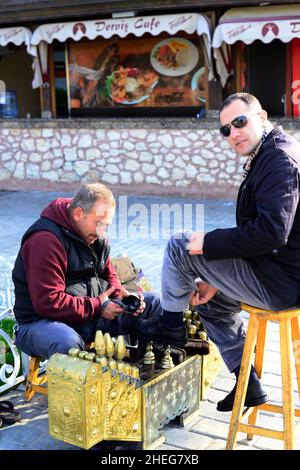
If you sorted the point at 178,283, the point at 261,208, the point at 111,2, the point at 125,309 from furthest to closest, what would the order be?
the point at 111,2, the point at 125,309, the point at 178,283, the point at 261,208

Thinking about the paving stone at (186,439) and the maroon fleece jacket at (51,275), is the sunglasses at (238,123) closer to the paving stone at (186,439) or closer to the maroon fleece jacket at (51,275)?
the maroon fleece jacket at (51,275)

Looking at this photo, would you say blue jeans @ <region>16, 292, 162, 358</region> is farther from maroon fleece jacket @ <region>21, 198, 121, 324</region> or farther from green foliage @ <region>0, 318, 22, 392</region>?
green foliage @ <region>0, 318, 22, 392</region>

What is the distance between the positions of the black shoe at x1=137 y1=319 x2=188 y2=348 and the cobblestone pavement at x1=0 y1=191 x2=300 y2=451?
0.50 meters

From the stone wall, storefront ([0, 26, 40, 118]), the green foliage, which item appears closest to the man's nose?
the green foliage

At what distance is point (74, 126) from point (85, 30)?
1707 millimetres

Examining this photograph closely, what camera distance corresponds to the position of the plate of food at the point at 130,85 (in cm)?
1184

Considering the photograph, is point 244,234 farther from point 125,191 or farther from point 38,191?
point 38,191

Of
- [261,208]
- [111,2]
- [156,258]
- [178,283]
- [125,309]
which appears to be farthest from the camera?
[111,2]

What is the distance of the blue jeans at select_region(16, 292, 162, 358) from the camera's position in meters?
3.10

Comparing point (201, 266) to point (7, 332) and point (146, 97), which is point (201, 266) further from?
point (146, 97)

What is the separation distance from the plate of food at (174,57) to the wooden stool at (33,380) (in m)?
8.81

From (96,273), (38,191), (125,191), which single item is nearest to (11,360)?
(96,273)

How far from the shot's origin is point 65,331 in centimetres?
314
